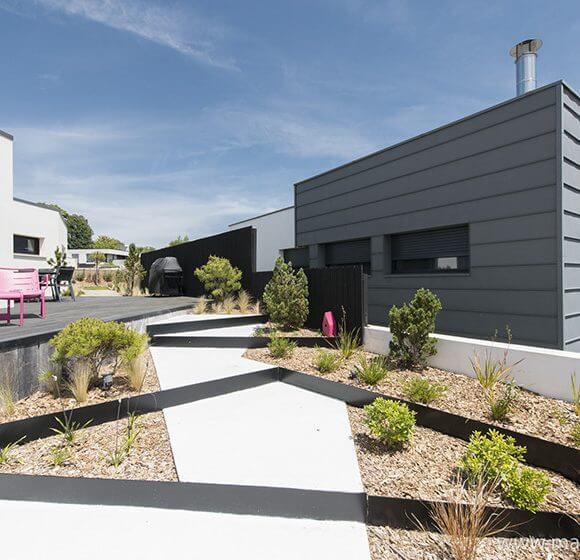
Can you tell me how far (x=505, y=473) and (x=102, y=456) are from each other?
2.71 meters

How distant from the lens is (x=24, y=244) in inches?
585

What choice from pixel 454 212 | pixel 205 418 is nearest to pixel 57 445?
pixel 205 418

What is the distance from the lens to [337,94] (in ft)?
26.0

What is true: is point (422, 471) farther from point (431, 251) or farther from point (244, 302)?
point (244, 302)

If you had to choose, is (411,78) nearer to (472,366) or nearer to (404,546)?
(472,366)

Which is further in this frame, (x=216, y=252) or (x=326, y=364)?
(x=216, y=252)

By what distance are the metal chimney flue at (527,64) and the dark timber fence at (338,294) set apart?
17.7ft

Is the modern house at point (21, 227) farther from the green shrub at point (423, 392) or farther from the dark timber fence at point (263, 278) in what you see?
the green shrub at point (423, 392)

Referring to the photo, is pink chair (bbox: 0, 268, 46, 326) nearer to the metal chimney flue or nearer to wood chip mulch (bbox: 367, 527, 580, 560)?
wood chip mulch (bbox: 367, 527, 580, 560)

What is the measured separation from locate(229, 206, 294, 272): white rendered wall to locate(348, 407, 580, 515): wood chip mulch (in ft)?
31.0

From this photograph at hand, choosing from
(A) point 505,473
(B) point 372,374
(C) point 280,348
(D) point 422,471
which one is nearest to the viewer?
(A) point 505,473

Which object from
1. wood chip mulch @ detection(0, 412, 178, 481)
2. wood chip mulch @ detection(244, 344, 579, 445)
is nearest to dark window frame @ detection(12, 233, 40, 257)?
wood chip mulch @ detection(0, 412, 178, 481)

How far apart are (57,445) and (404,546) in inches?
99.8

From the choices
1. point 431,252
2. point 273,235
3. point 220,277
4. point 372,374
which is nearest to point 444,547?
point 372,374
